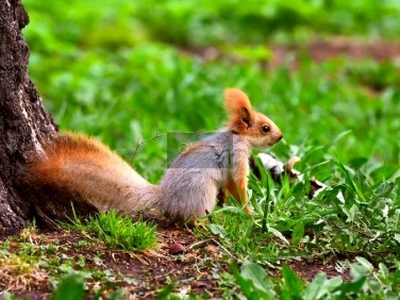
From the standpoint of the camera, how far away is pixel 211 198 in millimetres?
4578

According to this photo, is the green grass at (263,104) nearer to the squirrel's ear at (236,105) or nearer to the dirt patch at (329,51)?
the dirt patch at (329,51)

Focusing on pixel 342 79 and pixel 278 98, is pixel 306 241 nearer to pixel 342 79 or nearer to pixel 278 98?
pixel 278 98

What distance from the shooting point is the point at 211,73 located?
30.2 feet

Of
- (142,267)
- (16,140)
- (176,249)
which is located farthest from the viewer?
(16,140)

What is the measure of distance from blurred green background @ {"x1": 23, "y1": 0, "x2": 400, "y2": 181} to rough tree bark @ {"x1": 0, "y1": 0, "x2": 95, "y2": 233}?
840mm

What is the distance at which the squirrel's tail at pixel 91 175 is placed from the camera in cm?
442

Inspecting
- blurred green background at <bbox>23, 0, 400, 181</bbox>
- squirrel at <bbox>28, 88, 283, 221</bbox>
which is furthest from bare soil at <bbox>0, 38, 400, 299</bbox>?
blurred green background at <bbox>23, 0, 400, 181</bbox>

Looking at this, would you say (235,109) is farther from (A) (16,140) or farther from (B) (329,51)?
(B) (329,51)

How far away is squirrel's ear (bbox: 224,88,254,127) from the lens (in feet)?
16.5

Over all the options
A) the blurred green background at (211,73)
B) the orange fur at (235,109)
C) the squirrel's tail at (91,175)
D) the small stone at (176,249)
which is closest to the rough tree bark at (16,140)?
the squirrel's tail at (91,175)

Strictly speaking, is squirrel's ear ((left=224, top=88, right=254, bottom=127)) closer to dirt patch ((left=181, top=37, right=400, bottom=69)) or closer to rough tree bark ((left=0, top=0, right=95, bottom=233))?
rough tree bark ((left=0, top=0, right=95, bottom=233))

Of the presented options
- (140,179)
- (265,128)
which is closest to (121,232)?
(140,179)

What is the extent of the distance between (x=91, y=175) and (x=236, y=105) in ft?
3.24

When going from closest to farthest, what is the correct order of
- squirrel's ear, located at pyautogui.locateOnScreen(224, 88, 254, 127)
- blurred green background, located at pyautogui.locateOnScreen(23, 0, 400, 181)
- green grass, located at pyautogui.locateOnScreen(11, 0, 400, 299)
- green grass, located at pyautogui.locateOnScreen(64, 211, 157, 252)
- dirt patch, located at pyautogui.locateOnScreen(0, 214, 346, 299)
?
1. dirt patch, located at pyautogui.locateOnScreen(0, 214, 346, 299)
2. green grass, located at pyautogui.locateOnScreen(64, 211, 157, 252)
3. green grass, located at pyautogui.locateOnScreen(11, 0, 400, 299)
4. squirrel's ear, located at pyautogui.locateOnScreen(224, 88, 254, 127)
5. blurred green background, located at pyautogui.locateOnScreen(23, 0, 400, 181)
